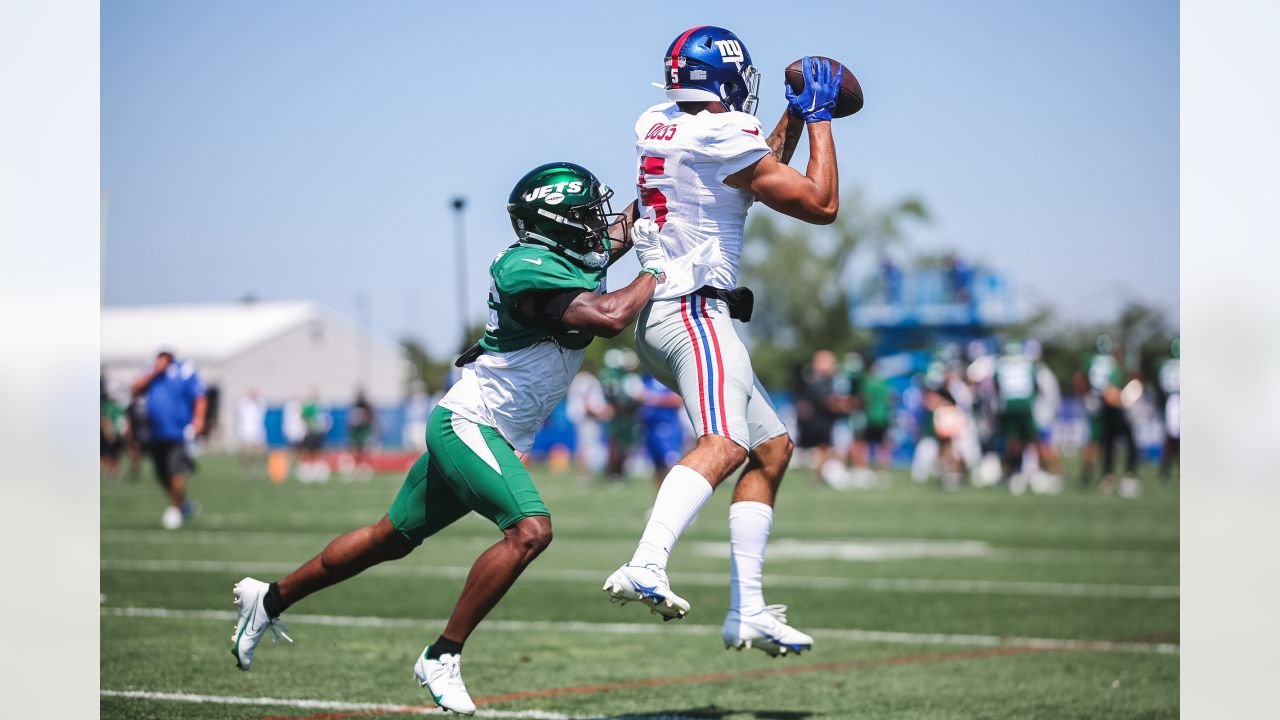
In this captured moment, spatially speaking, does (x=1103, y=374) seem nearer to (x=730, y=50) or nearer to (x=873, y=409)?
(x=873, y=409)

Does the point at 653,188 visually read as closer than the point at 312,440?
Yes

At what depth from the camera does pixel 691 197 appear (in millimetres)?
5973

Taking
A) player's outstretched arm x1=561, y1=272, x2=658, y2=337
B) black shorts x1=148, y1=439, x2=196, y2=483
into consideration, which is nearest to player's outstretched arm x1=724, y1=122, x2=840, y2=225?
player's outstretched arm x1=561, y1=272, x2=658, y2=337

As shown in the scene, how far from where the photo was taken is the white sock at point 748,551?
6023 mm

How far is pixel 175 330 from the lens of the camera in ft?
268

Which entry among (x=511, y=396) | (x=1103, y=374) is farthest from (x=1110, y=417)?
(x=511, y=396)

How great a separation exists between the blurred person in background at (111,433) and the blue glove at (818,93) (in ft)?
89.2

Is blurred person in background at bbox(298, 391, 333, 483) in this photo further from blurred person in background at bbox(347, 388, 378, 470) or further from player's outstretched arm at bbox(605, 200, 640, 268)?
player's outstretched arm at bbox(605, 200, 640, 268)

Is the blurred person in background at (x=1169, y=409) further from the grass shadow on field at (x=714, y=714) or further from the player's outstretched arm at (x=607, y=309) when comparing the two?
the player's outstretched arm at (x=607, y=309)

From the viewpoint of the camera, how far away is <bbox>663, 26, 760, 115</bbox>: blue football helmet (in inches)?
232

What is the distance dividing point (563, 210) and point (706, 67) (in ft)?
2.69
